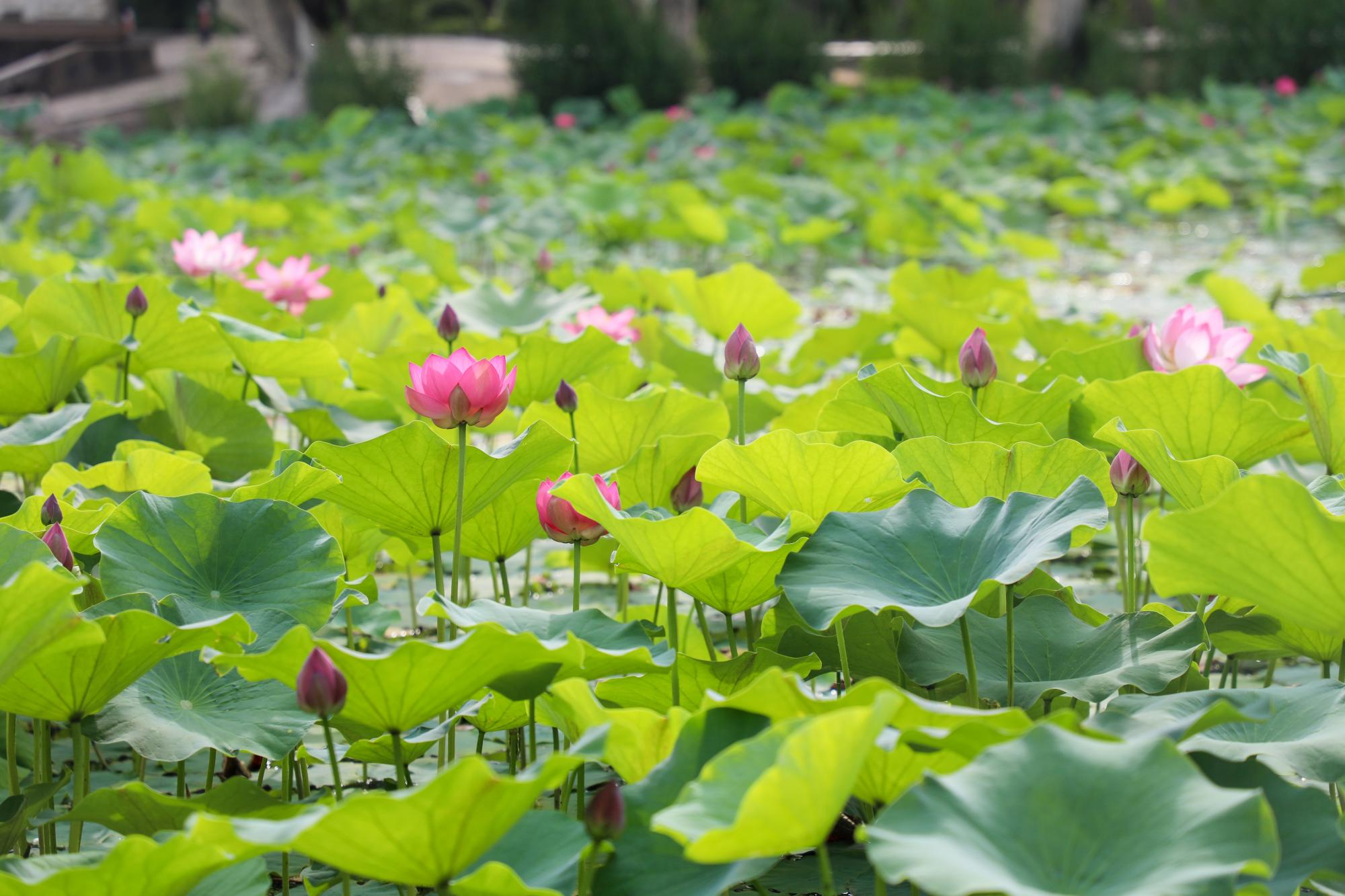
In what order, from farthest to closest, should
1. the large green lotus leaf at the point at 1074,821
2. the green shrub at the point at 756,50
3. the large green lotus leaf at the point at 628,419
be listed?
the green shrub at the point at 756,50
the large green lotus leaf at the point at 628,419
the large green lotus leaf at the point at 1074,821

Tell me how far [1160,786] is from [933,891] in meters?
0.16

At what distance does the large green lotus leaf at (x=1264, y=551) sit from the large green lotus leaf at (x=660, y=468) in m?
0.48

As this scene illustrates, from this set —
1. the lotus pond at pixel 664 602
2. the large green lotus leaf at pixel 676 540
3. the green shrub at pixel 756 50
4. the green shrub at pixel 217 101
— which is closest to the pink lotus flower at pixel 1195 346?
the lotus pond at pixel 664 602

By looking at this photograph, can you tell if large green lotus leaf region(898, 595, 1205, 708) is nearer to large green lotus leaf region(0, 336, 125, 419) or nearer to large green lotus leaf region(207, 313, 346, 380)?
large green lotus leaf region(207, 313, 346, 380)

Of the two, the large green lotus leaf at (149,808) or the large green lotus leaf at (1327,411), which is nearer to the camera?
the large green lotus leaf at (149,808)

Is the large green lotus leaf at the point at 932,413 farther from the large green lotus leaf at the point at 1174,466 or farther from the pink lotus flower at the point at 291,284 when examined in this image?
the pink lotus flower at the point at 291,284

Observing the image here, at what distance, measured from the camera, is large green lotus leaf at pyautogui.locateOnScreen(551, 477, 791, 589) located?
96cm

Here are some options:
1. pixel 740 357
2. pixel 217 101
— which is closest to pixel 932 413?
pixel 740 357

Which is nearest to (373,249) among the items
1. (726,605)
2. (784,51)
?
(726,605)

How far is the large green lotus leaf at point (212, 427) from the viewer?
5.39 feet

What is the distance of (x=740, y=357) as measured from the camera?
4.34 feet

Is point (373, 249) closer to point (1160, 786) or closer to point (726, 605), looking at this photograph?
point (726, 605)

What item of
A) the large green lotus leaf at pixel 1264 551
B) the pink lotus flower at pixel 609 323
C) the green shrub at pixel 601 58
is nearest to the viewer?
the large green lotus leaf at pixel 1264 551

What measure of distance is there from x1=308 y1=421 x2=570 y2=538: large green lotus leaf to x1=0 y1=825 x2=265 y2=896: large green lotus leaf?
45 centimetres
